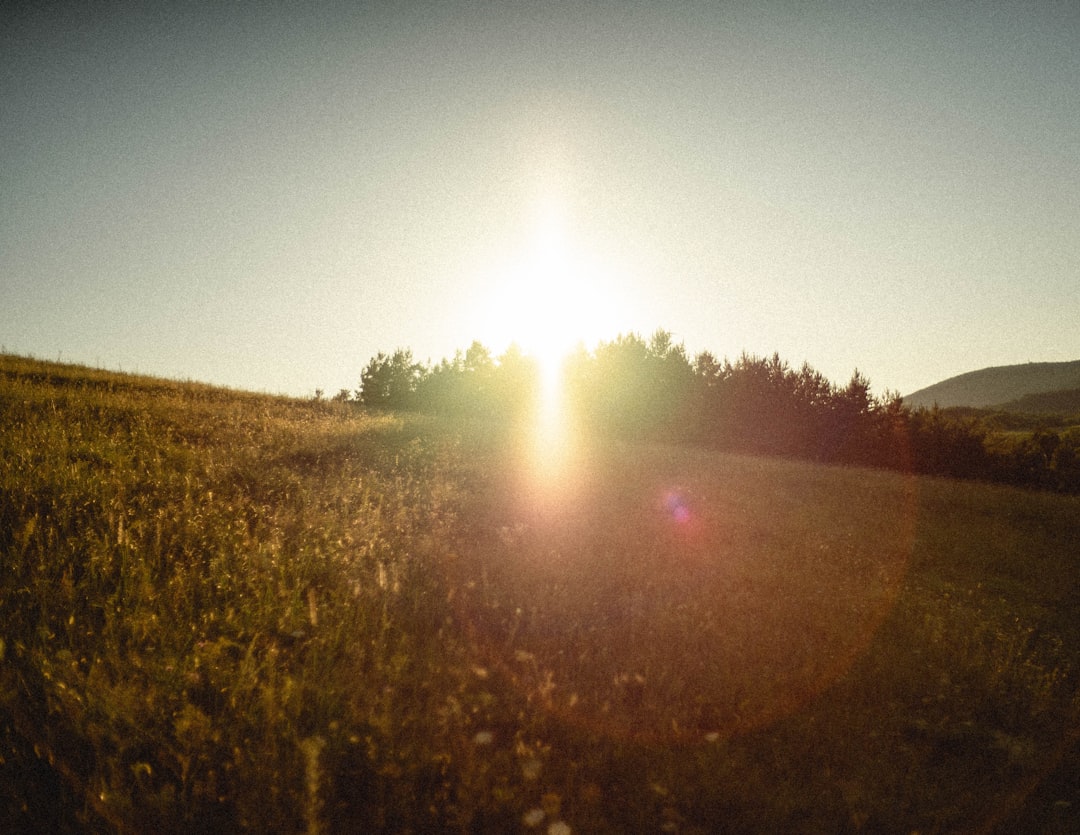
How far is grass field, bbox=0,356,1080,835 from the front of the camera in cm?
267

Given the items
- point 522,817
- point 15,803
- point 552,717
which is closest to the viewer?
point 15,803

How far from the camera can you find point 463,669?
146 inches

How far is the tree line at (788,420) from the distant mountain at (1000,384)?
452 feet

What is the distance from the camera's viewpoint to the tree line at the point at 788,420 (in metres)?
28.5

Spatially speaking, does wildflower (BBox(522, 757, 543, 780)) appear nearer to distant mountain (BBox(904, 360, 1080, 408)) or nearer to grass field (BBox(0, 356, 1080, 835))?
grass field (BBox(0, 356, 1080, 835))

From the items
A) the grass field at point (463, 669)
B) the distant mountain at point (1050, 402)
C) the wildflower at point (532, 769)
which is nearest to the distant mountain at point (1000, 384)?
the distant mountain at point (1050, 402)

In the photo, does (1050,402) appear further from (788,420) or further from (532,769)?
(532,769)

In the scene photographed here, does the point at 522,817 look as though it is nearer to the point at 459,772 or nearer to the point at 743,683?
the point at 459,772

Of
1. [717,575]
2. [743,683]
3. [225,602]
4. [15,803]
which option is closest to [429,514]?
[225,602]

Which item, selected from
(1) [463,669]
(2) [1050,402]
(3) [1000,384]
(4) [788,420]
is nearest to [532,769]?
(1) [463,669]

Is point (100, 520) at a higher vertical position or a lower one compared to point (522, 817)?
higher

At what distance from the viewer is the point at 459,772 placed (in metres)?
2.83

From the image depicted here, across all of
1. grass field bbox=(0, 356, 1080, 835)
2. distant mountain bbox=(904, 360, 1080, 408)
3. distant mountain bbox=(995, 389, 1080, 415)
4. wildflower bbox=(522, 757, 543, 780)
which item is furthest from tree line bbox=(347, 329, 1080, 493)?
distant mountain bbox=(904, 360, 1080, 408)

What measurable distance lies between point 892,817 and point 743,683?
1198mm
